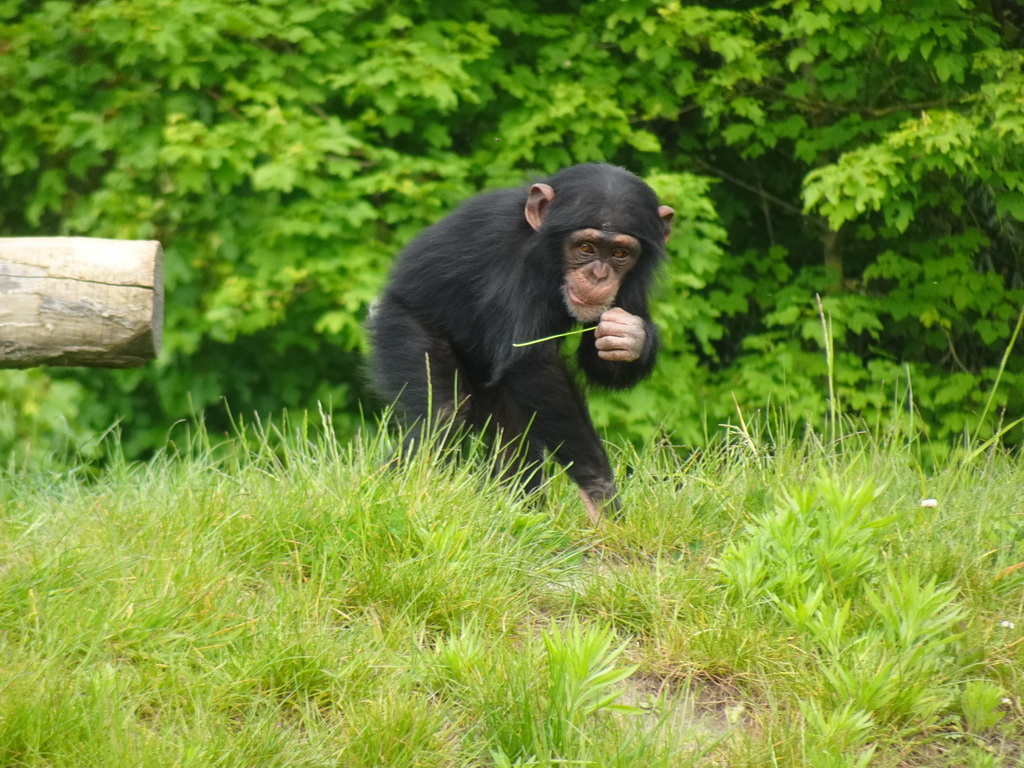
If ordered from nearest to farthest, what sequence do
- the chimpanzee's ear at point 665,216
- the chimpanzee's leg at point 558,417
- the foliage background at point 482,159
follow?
1. the chimpanzee's leg at point 558,417
2. the chimpanzee's ear at point 665,216
3. the foliage background at point 482,159

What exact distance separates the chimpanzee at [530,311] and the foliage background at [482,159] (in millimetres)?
2557

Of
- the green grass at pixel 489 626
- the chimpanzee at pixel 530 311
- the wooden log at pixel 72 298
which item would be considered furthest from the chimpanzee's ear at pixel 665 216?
the wooden log at pixel 72 298

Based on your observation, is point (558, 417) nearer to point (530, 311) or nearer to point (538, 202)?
point (530, 311)

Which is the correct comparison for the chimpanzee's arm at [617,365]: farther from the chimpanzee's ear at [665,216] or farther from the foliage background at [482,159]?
the foliage background at [482,159]

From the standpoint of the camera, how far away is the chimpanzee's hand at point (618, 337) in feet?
14.6

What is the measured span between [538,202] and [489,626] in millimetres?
2191

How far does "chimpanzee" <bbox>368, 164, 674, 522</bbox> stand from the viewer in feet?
15.0

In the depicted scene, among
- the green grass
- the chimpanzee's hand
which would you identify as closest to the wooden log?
the green grass

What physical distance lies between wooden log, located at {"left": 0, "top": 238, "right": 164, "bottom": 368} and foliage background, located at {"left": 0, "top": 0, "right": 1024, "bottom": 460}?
402cm

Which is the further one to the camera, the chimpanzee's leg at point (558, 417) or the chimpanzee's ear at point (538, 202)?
the chimpanzee's ear at point (538, 202)

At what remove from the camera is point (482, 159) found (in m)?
8.60

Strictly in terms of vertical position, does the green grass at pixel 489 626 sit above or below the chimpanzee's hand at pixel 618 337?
below

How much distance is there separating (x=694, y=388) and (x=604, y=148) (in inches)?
77.3

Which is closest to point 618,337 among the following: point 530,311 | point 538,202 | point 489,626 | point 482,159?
point 530,311
